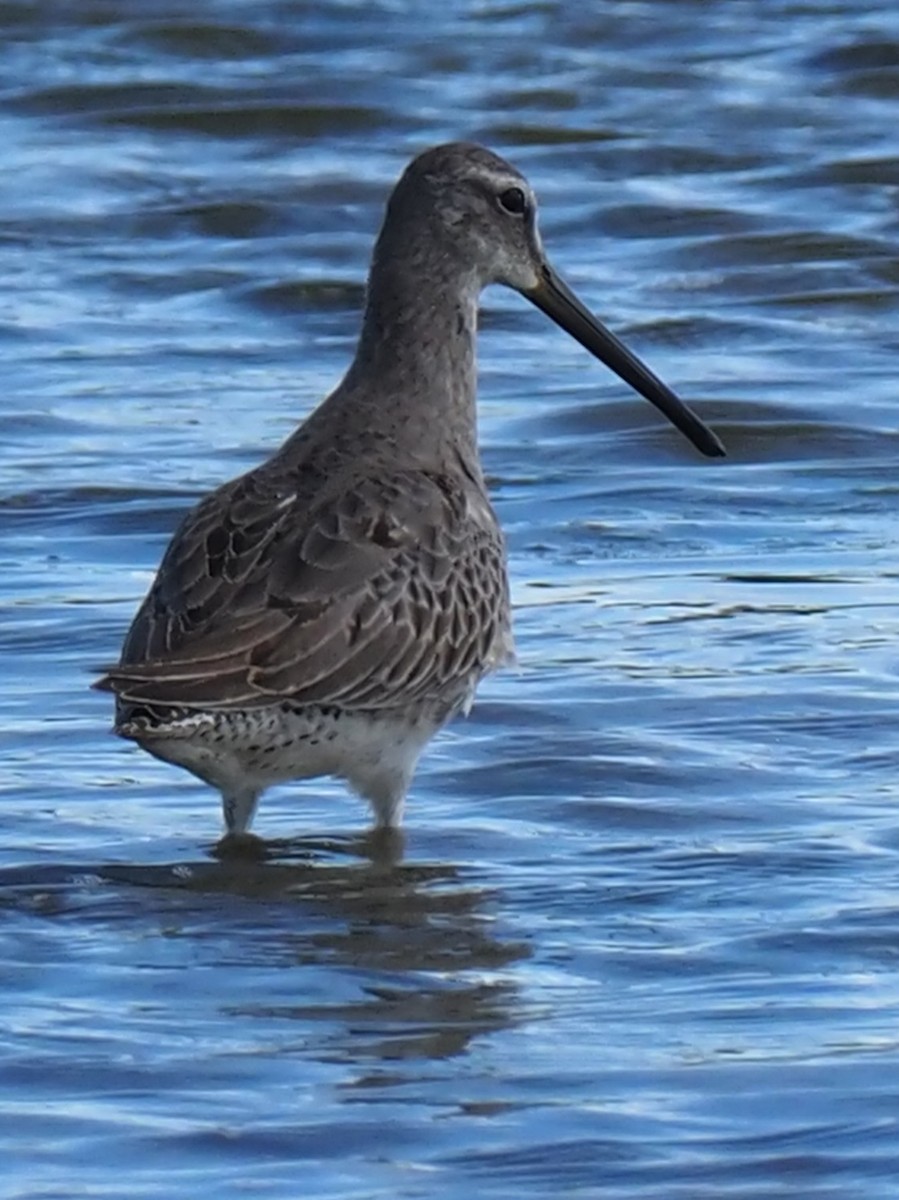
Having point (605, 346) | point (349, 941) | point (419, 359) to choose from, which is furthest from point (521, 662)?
point (349, 941)

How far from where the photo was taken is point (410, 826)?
6922 millimetres

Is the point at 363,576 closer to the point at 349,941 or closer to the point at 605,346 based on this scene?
the point at 349,941

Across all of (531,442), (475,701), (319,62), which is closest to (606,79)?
(319,62)

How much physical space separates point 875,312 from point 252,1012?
6.92 m

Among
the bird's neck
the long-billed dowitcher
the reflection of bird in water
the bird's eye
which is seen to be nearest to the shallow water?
the reflection of bird in water

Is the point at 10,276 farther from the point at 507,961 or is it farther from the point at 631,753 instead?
the point at 507,961

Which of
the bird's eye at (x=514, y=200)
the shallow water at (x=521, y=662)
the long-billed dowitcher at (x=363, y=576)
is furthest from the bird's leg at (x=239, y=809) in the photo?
the bird's eye at (x=514, y=200)

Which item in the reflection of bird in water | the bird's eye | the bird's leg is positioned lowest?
the reflection of bird in water

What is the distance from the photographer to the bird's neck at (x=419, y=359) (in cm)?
719

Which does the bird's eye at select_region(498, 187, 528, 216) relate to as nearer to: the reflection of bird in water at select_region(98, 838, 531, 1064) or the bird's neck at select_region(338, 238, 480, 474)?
the bird's neck at select_region(338, 238, 480, 474)

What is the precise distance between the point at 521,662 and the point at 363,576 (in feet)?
4.59

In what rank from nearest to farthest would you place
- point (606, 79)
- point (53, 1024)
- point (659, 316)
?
point (53, 1024) < point (659, 316) < point (606, 79)

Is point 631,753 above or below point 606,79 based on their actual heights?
below

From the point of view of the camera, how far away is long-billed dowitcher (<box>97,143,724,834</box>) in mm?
6355
